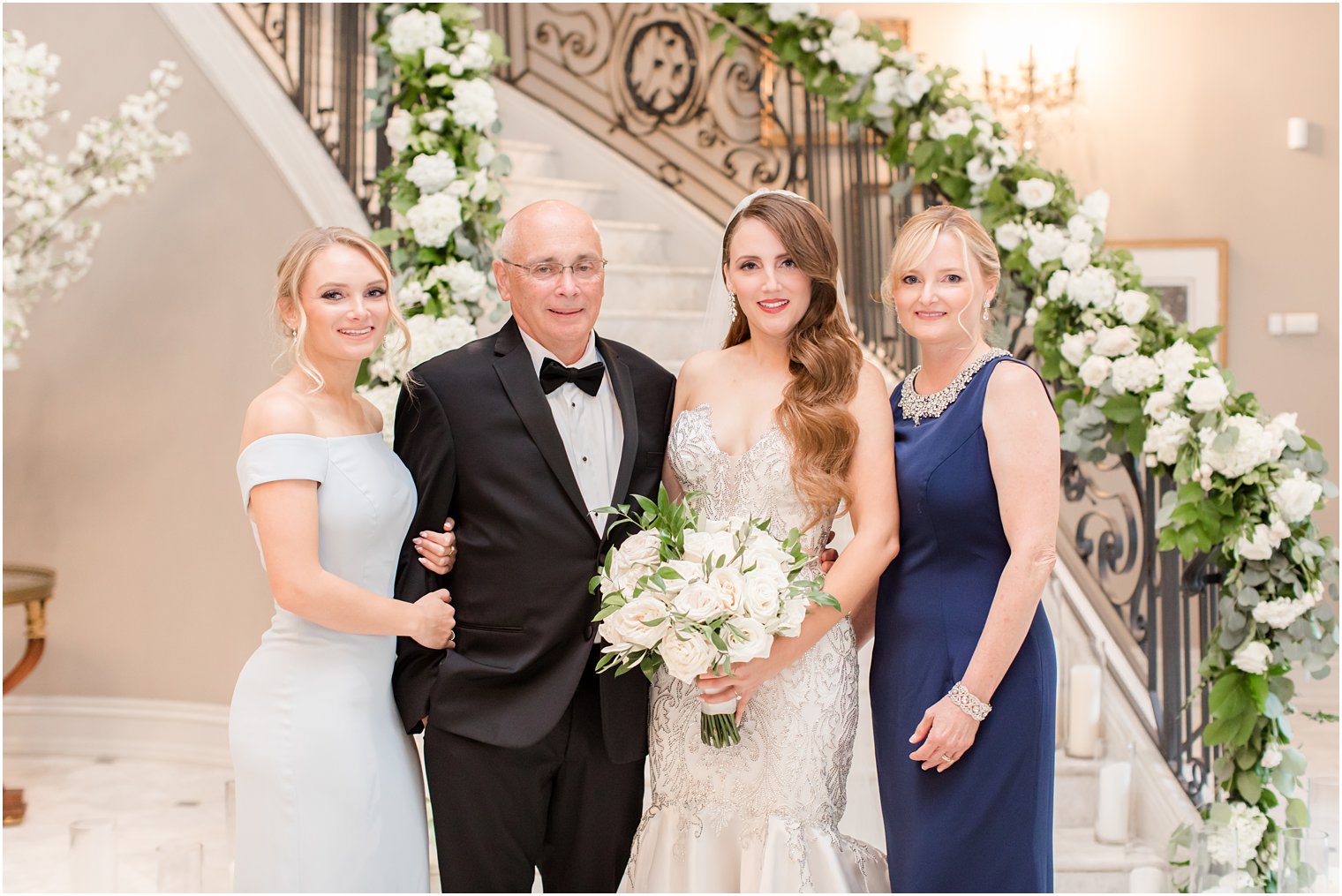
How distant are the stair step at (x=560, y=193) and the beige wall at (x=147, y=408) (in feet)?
3.91

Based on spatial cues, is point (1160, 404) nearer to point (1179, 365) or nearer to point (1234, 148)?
point (1179, 365)

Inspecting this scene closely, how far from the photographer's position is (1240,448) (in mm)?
3400

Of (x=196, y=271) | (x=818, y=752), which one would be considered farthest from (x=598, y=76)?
(x=818, y=752)

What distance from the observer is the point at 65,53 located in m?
5.39

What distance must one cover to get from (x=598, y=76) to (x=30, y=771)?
5.21m

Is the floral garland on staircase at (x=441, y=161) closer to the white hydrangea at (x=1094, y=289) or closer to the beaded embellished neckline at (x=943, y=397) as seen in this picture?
the beaded embellished neckline at (x=943, y=397)

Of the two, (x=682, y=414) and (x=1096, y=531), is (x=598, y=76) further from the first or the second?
(x=682, y=414)

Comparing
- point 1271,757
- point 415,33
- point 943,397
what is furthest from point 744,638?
point 415,33

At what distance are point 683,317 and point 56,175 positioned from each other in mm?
2778

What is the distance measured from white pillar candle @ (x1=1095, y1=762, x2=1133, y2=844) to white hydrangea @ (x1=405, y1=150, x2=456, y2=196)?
3.13 metres

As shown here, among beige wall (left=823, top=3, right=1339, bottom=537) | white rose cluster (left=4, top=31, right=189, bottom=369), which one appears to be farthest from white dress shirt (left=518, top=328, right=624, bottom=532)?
beige wall (left=823, top=3, right=1339, bottom=537)

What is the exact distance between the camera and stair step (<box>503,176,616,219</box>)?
18.0ft

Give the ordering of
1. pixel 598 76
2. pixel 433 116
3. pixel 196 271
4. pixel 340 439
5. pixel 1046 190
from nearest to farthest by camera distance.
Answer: pixel 340 439 → pixel 433 116 → pixel 1046 190 → pixel 196 271 → pixel 598 76

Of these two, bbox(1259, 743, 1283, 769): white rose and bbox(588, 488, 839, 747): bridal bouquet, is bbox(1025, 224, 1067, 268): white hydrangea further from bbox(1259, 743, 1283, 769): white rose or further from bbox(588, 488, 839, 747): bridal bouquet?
bbox(588, 488, 839, 747): bridal bouquet
